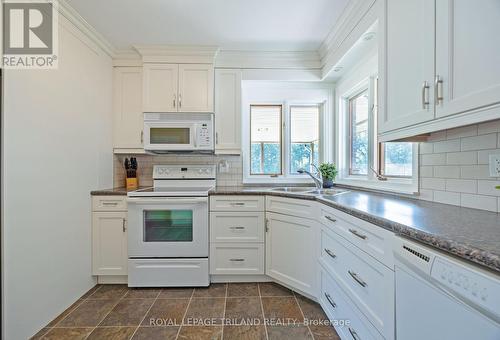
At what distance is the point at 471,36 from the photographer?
85 centimetres

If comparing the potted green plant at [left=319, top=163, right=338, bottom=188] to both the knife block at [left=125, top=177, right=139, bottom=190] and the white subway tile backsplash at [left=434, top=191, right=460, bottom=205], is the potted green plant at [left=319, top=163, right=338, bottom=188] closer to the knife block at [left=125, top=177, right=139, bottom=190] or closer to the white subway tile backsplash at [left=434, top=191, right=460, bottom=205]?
the white subway tile backsplash at [left=434, top=191, right=460, bottom=205]

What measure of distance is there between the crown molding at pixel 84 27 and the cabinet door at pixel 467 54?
2.54 metres

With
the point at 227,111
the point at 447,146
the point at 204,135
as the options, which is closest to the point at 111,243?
the point at 204,135

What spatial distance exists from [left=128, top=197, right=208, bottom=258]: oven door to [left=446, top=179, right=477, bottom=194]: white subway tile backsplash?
5.94 feet

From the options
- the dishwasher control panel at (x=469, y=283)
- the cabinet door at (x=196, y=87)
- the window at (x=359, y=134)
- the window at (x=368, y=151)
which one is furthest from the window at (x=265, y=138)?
the dishwasher control panel at (x=469, y=283)

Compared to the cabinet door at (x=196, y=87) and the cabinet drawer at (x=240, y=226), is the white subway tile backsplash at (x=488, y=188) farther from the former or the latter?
the cabinet door at (x=196, y=87)

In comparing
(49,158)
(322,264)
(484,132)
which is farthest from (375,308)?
(49,158)

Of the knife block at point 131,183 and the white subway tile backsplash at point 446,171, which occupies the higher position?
the white subway tile backsplash at point 446,171

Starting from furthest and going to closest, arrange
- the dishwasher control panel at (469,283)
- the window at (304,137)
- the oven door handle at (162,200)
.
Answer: the window at (304,137) < the oven door handle at (162,200) < the dishwasher control panel at (469,283)

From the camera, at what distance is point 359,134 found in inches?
93.0

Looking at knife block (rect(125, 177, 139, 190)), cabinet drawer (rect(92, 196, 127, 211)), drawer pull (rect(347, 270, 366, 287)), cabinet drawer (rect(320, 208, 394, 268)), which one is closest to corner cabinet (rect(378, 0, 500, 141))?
cabinet drawer (rect(320, 208, 394, 268))

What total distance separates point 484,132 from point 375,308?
1029 millimetres

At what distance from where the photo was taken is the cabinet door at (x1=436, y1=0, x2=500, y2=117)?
784mm

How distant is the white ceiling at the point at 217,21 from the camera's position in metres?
1.78
